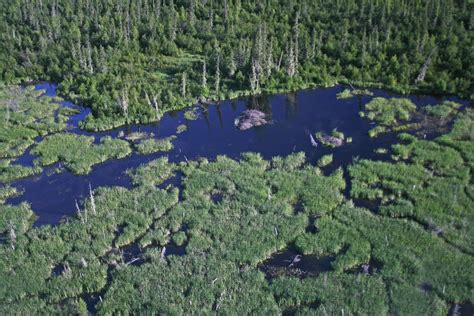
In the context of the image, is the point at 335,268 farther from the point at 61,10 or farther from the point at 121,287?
the point at 61,10

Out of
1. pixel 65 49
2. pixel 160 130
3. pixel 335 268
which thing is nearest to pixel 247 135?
pixel 160 130

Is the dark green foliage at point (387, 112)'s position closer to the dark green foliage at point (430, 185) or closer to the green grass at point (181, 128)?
the dark green foliage at point (430, 185)

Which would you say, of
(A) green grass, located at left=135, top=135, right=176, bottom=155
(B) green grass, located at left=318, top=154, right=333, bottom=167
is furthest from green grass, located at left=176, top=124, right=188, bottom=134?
(B) green grass, located at left=318, top=154, right=333, bottom=167

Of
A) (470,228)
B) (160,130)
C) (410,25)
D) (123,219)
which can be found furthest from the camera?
(410,25)

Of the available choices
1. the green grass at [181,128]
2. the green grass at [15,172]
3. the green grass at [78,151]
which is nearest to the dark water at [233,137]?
the green grass at [181,128]

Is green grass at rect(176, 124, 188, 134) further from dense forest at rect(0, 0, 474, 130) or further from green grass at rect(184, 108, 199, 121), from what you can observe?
dense forest at rect(0, 0, 474, 130)

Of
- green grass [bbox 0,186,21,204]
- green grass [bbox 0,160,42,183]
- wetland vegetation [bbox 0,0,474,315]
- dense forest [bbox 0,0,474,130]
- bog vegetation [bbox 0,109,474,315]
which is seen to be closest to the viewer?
bog vegetation [bbox 0,109,474,315]

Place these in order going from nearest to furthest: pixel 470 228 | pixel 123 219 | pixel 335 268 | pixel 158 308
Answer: pixel 158 308, pixel 335 268, pixel 470 228, pixel 123 219
